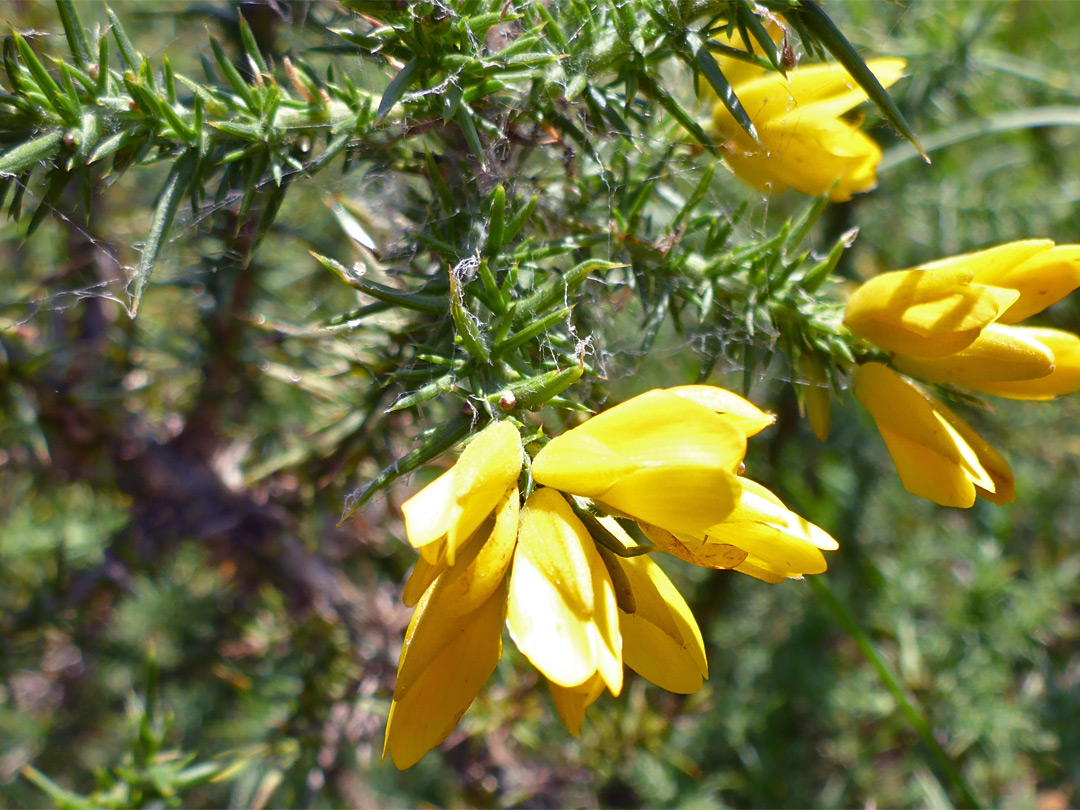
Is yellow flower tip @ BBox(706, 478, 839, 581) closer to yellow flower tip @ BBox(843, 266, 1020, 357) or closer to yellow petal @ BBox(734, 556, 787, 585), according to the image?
yellow petal @ BBox(734, 556, 787, 585)

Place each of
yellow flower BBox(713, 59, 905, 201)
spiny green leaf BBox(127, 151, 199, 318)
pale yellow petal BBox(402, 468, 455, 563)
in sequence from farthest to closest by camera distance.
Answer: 1. yellow flower BBox(713, 59, 905, 201)
2. spiny green leaf BBox(127, 151, 199, 318)
3. pale yellow petal BBox(402, 468, 455, 563)

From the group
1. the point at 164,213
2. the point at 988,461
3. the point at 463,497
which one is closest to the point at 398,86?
the point at 164,213

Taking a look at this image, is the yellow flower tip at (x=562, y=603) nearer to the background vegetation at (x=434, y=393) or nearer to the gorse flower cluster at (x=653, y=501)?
the gorse flower cluster at (x=653, y=501)

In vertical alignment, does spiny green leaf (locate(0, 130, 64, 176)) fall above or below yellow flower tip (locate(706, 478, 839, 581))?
above

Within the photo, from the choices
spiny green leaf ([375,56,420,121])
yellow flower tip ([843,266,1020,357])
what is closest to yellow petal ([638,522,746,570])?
yellow flower tip ([843,266,1020,357])

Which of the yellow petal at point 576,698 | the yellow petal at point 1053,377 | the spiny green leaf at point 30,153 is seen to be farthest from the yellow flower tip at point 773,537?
the spiny green leaf at point 30,153

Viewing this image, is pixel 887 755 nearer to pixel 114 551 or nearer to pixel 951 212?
pixel 951 212

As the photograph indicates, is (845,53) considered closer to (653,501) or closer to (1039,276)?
(1039,276)
